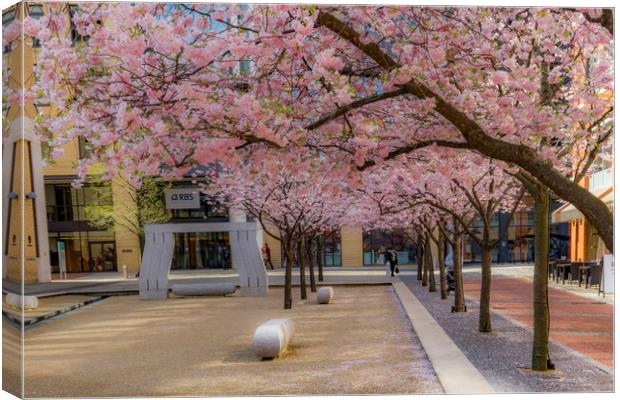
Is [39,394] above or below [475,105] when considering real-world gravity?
below

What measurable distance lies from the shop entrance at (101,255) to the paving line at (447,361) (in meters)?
4.51

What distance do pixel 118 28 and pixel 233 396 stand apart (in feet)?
14.8

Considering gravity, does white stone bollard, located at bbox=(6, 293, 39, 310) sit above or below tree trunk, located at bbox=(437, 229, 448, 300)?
above

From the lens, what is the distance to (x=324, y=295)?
13.6 metres

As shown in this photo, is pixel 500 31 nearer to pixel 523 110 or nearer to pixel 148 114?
pixel 523 110

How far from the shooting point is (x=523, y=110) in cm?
638

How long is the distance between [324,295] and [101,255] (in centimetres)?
640

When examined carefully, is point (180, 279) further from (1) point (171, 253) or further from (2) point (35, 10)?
(2) point (35, 10)

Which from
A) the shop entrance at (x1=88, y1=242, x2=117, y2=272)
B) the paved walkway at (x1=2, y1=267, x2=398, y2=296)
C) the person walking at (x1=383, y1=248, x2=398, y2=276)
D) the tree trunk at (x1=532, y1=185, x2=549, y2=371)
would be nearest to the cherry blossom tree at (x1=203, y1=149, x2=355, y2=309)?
the paved walkway at (x1=2, y1=267, x2=398, y2=296)

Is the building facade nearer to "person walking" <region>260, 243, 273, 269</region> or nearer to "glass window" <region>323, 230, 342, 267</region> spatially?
"glass window" <region>323, 230, 342, 267</region>

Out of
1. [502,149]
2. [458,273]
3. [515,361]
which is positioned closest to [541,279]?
[515,361]

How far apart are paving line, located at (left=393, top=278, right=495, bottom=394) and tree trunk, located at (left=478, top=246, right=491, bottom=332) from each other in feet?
A: 2.60

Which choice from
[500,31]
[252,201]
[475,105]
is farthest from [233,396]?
[252,201]

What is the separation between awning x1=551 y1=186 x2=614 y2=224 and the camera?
22.8 ft
